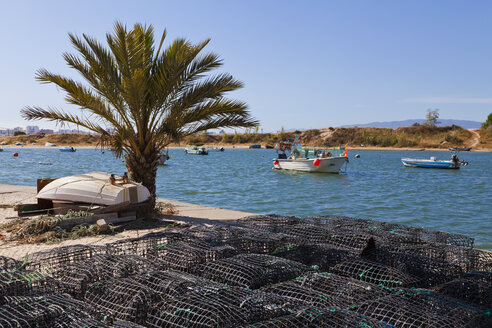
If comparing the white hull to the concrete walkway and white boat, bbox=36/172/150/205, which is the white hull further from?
white boat, bbox=36/172/150/205

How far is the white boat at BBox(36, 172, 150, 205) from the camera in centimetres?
1090

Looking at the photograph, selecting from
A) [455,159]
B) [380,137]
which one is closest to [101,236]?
[455,159]

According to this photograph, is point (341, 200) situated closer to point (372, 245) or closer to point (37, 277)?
point (372, 245)

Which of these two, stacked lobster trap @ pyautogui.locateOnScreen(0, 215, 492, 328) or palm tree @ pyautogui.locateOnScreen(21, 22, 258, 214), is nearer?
stacked lobster trap @ pyautogui.locateOnScreen(0, 215, 492, 328)

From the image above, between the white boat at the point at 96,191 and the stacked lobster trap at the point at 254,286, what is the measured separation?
3825 millimetres

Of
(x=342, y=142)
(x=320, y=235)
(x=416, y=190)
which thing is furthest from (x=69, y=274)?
(x=342, y=142)

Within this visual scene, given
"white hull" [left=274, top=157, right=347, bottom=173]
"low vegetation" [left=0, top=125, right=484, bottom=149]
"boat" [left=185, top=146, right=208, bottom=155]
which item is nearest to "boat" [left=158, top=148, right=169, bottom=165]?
"white hull" [left=274, top=157, right=347, bottom=173]

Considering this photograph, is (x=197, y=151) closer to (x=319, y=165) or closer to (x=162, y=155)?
(x=319, y=165)

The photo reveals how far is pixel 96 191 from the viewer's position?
36.2 ft

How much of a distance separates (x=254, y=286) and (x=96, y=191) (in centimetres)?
714

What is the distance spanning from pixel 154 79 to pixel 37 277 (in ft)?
25.5

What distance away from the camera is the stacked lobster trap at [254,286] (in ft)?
13.0

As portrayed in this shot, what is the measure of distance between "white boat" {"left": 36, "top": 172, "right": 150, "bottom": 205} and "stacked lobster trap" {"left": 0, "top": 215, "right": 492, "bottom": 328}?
12.6 ft

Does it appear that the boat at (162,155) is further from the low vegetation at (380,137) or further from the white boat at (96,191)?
the low vegetation at (380,137)
